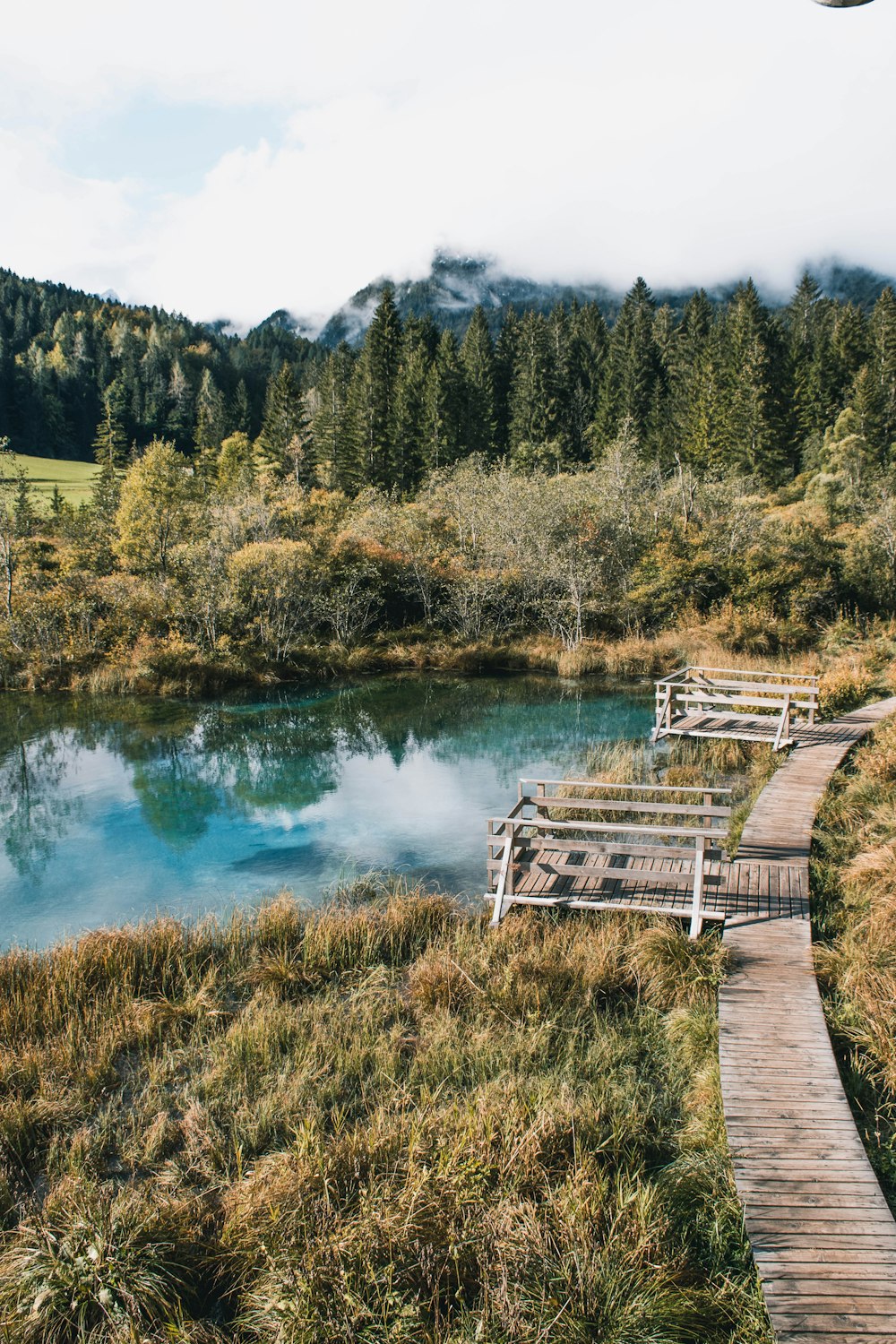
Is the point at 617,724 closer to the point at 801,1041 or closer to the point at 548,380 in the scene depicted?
the point at 801,1041

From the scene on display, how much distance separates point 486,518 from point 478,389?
116 feet

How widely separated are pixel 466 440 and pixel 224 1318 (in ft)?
204

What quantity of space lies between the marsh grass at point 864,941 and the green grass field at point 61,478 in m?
51.5

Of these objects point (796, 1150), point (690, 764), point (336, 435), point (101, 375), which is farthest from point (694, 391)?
point (101, 375)

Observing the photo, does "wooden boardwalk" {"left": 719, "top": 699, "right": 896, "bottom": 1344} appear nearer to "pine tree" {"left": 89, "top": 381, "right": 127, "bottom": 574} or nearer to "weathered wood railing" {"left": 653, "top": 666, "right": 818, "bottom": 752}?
"weathered wood railing" {"left": 653, "top": 666, "right": 818, "bottom": 752}

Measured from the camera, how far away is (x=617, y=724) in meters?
21.2

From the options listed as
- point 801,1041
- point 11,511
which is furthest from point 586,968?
point 11,511

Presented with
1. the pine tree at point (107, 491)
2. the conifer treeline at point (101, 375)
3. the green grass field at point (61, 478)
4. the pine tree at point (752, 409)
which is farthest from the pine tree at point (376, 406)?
the pine tree at point (752, 409)

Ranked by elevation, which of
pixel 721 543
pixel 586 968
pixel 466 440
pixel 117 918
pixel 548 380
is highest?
pixel 548 380

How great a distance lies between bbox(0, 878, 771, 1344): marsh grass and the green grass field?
50.5 m

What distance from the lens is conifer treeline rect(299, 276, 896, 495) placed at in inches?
2240

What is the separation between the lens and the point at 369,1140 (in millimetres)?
5555

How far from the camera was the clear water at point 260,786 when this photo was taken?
12.4m

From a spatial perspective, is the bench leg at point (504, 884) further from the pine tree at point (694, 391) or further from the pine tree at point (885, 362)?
the pine tree at point (885, 362)
